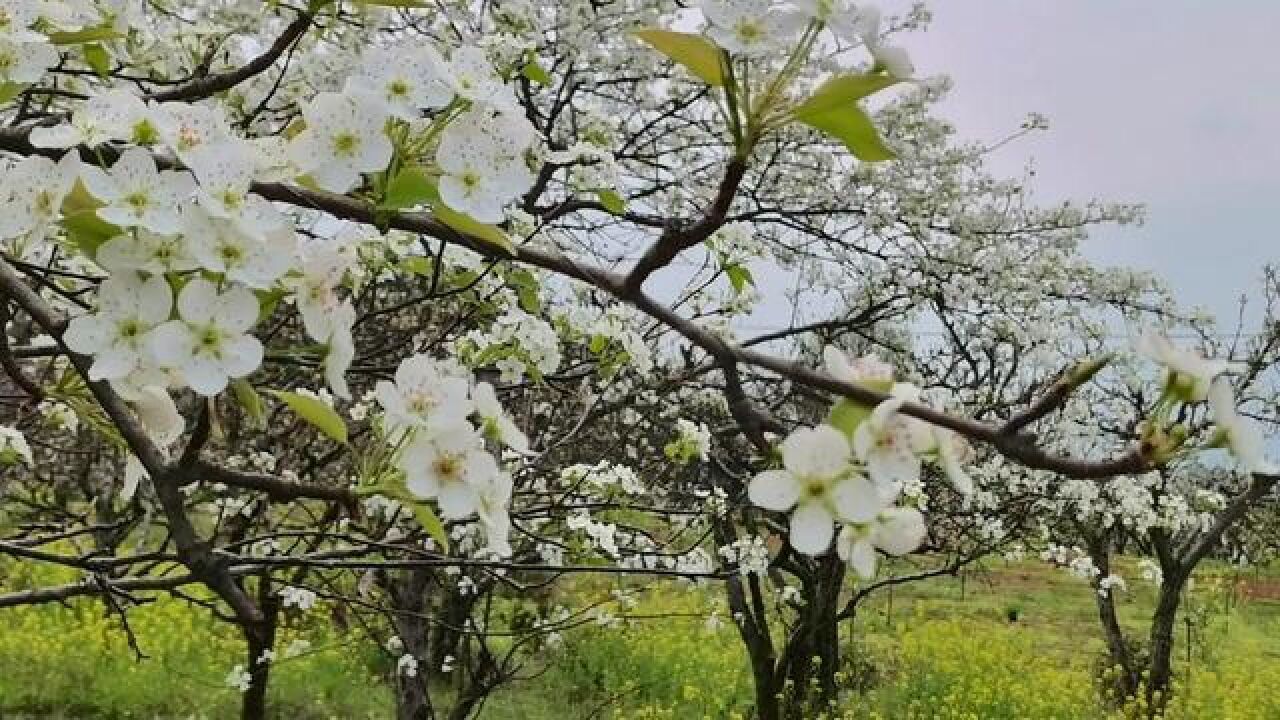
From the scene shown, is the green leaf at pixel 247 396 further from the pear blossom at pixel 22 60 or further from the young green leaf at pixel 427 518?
the pear blossom at pixel 22 60

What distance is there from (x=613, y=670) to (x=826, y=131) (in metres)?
6.77

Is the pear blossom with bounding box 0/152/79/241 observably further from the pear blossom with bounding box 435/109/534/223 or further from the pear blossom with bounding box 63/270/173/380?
the pear blossom with bounding box 435/109/534/223

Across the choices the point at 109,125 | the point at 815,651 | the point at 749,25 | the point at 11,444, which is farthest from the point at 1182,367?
the point at 815,651

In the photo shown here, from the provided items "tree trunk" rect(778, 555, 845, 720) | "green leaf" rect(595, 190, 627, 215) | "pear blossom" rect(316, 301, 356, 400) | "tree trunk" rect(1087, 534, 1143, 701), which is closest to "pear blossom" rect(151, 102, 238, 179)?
"pear blossom" rect(316, 301, 356, 400)

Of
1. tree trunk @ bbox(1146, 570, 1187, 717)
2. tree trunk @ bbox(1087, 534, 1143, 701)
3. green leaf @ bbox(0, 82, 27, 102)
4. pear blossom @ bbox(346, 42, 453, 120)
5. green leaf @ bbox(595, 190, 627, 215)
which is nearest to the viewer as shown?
pear blossom @ bbox(346, 42, 453, 120)

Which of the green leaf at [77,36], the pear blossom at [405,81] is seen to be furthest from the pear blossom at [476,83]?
the green leaf at [77,36]

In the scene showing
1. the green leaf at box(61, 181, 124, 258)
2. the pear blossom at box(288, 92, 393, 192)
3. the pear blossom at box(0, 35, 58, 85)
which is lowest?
the green leaf at box(61, 181, 124, 258)

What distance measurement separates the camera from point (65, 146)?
73cm

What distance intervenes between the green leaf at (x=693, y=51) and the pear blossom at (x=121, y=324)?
285 mm

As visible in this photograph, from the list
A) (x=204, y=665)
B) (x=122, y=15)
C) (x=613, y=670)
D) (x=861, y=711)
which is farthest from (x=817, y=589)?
(x=122, y=15)

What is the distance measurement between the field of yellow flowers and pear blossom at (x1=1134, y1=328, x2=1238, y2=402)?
16.6 feet

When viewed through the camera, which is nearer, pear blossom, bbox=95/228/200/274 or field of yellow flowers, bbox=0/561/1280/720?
pear blossom, bbox=95/228/200/274

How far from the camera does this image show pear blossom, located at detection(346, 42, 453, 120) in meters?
0.73

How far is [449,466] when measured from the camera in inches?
27.4
